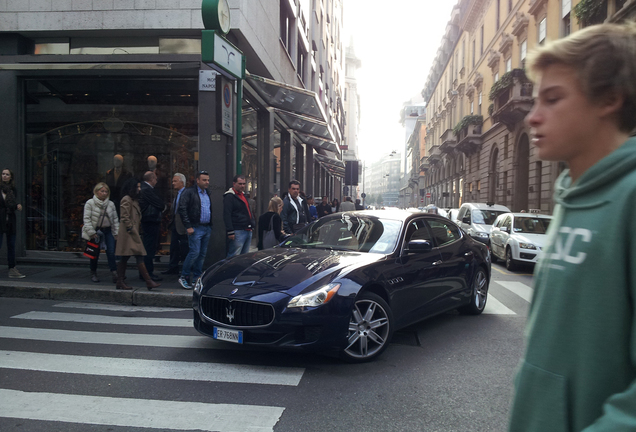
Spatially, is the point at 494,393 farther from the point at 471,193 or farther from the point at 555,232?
the point at 471,193

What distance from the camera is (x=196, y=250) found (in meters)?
8.16

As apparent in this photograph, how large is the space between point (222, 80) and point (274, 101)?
3.26m

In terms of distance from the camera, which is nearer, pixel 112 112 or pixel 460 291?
pixel 460 291

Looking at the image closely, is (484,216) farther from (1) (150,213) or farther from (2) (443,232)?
(1) (150,213)

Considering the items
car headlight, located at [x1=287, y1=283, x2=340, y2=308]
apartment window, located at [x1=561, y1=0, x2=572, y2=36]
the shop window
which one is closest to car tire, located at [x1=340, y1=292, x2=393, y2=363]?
car headlight, located at [x1=287, y1=283, x2=340, y2=308]

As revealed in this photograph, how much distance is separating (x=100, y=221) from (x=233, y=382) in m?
5.47

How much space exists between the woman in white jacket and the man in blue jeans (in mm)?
1334

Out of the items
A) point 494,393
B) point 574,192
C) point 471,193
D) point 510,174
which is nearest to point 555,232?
point 574,192

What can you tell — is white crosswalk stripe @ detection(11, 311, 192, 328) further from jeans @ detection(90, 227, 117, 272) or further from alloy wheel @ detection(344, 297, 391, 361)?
alloy wheel @ detection(344, 297, 391, 361)

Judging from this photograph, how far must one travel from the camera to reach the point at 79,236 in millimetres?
11383

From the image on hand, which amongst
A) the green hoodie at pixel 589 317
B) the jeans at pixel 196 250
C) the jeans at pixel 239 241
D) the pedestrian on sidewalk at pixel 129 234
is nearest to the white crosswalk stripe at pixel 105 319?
the pedestrian on sidewalk at pixel 129 234

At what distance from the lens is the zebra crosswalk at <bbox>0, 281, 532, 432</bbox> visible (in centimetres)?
338

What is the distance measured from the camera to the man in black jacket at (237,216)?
854cm

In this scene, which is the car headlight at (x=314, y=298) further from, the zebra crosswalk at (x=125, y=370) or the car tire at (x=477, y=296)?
the car tire at (x=477, y=296)
